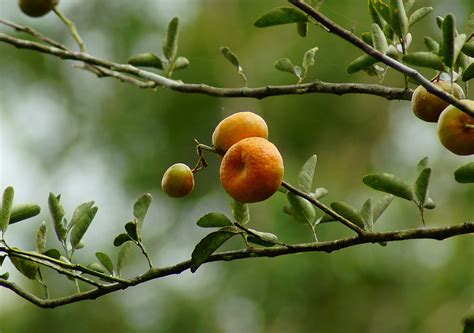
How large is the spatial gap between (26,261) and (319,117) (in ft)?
16.5

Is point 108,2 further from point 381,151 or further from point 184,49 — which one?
point 381,151

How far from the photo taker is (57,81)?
634cm

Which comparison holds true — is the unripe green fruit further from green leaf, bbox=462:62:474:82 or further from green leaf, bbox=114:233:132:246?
green leaf, bbox=462:62:474:82

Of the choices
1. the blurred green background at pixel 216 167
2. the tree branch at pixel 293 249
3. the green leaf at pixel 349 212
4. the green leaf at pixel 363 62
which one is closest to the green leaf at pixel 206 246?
the tree branch at pixel 293 249

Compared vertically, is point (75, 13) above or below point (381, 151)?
above

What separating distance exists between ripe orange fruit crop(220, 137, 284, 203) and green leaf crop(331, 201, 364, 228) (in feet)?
0.27

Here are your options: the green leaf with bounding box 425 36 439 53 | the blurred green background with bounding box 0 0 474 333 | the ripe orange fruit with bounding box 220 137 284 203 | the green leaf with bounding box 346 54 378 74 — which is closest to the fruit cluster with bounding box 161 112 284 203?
the ripe orange fruit with bounding box 220 137 284 203

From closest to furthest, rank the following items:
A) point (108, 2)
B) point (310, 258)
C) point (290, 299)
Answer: point (310, 258) → point (290, 299) → point (108, 2)

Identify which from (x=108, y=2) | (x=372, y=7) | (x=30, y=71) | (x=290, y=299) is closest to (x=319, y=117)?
(x=290, y=299)

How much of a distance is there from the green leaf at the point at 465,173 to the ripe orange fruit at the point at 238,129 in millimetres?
189

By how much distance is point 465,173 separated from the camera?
2.17 ft

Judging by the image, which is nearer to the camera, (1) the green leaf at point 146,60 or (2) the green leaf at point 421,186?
(2) the green leaf at point 421,186

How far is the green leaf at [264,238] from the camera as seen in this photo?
0.72 metres

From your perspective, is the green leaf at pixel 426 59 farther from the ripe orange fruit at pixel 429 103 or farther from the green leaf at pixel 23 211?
the green leaf at pixel 23 211
